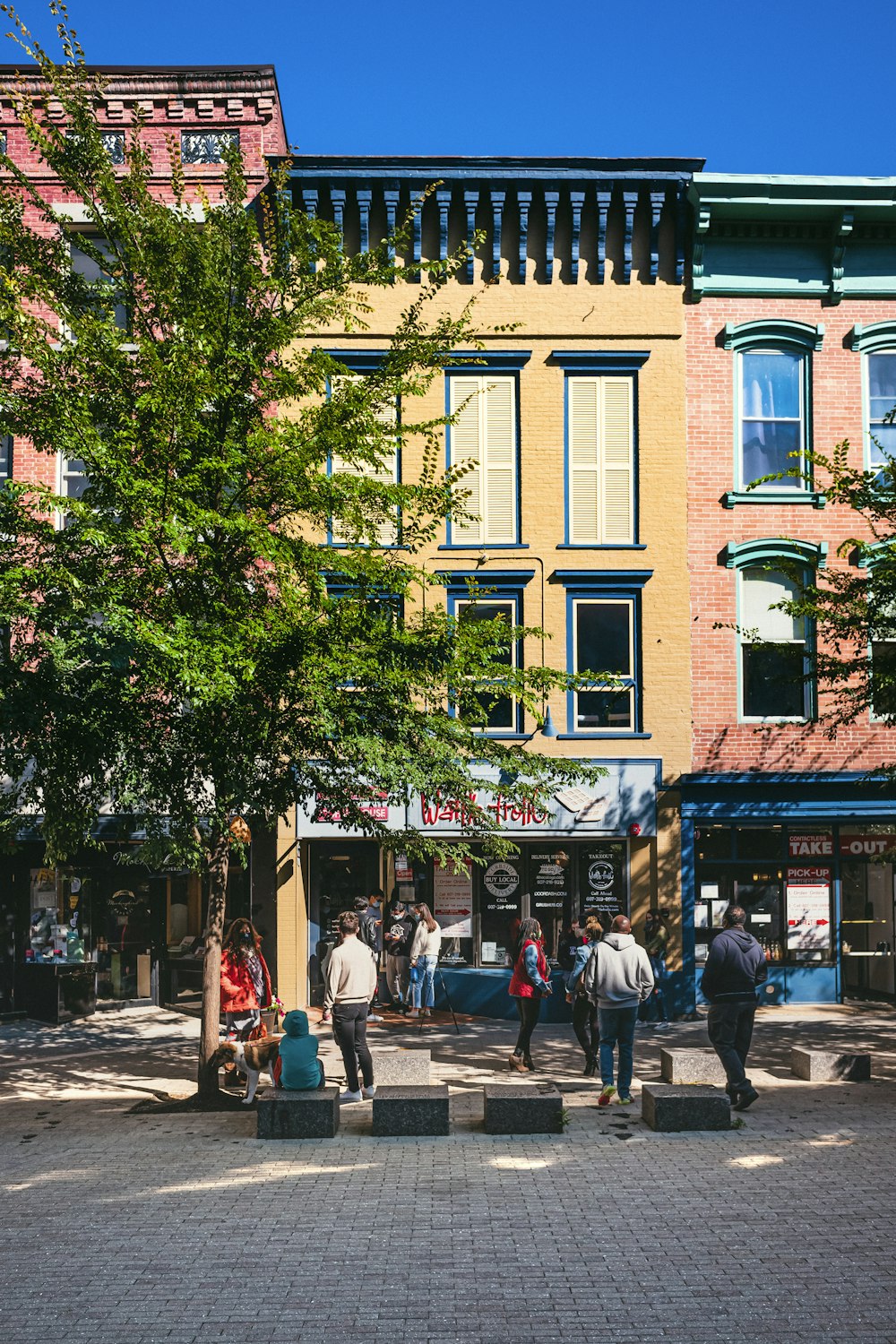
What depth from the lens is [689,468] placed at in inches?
690

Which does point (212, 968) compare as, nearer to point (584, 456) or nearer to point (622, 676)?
point (622, 676)

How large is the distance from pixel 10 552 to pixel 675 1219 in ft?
25.8

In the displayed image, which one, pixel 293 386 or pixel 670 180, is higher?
pixel 670 180

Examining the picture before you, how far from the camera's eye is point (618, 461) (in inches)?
693

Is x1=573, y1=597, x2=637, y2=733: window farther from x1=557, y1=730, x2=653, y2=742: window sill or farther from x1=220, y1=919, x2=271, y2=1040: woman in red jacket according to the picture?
x1=220, y1=919, x2=271, y2=1040: woman in red jacket

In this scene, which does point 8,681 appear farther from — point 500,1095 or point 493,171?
point 493,171

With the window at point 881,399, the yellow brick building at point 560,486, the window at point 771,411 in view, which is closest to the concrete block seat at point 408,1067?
the yellow brick building at point 560,486

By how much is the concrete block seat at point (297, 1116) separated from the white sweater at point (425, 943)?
240 inches

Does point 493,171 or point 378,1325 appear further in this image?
point 493,171

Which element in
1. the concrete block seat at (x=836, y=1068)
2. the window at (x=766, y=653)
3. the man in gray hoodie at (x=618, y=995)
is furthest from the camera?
the window at (x=766, y=653)

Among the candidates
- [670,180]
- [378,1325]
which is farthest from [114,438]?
[670,180]

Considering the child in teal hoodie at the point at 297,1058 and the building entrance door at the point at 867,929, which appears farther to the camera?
the building entrance door at the point at 867,929

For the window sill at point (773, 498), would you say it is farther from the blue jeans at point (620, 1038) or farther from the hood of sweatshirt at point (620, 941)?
the blue jeans at point (620, 1038)

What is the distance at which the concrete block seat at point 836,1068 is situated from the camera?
12.0 meters
